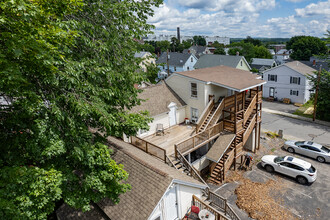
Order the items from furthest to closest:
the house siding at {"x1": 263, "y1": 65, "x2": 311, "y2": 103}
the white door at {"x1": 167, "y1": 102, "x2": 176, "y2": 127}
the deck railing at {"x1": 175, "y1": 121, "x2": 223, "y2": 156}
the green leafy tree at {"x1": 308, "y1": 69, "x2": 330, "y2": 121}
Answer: the house siding at {"x1": 263, "y1": 65, "x2": 311, "y2": 103} < the green leafy tree at {"x1": 308, "y1": 69, "x2": 330, "y2": 121} < the white door at {"x1": 167, "y1": 102, "x2": 176, "y2": 127} < the deck railing at {"x1": 175, "y1": 121, "x2": 223, "y2": 156}

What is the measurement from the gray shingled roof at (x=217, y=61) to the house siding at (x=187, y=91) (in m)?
30.7

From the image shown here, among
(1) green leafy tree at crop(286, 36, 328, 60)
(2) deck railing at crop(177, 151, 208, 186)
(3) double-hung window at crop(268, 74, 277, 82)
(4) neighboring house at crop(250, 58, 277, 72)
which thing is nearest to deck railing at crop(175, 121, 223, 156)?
(2) deck railing at crop(177, 151, 208, 186)

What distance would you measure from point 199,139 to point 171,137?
2.44 meters

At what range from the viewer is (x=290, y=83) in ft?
126

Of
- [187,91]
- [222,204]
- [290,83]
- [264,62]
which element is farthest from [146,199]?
[264,62]

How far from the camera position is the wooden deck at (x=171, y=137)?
16.6m

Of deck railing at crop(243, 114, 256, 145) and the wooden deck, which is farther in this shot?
deck railing at crop(243, 114, 256, 145)

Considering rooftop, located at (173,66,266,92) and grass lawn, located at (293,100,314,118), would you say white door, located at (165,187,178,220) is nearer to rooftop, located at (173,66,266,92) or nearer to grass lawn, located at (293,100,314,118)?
rooftop, located at (173,66,266,92)

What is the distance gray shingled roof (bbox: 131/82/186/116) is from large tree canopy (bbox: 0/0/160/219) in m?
7.86

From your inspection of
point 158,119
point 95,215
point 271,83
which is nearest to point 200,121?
point 158,119

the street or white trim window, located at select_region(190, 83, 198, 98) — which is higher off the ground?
white trim window, located at select_region(190, 83, 198, 98)

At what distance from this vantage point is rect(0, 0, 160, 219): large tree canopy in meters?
6.07

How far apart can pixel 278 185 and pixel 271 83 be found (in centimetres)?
2913

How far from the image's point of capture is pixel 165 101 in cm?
2002
